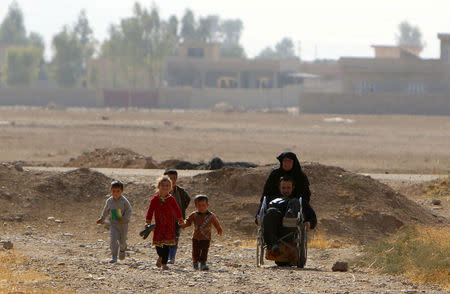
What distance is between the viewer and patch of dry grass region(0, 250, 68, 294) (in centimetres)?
772

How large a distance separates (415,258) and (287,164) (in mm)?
1973

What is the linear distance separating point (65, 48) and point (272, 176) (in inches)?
3910

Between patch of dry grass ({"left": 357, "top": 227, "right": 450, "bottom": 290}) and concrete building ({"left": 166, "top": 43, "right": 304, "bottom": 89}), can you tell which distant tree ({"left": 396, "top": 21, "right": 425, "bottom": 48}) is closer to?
concrete building ({"left": 166, "top": 43, "right": 304, "bottom": 89})

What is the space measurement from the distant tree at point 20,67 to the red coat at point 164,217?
9588 cm

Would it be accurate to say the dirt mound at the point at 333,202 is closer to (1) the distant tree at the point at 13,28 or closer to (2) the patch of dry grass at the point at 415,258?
(2) the patch of dry grass at the point at 415,258

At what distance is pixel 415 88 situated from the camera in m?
65.9

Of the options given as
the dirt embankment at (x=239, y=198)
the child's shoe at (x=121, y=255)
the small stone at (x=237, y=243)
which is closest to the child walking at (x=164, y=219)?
the child's shoe at (x=121, y=255)

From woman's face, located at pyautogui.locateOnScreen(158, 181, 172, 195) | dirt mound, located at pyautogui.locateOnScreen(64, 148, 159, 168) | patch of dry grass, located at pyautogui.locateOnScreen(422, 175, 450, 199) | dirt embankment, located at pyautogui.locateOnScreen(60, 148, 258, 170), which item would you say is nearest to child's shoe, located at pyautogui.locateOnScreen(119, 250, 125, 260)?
woman's face, located at pyautogui.locateOnScreen(158, 181, 172, 195)

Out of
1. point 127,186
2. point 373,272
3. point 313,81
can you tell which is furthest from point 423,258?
point 313,81

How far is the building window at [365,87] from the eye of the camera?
66.2 m

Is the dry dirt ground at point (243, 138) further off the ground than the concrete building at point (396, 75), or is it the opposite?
the concrete building at point (396, 75)

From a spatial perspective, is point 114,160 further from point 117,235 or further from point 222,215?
point 117,235

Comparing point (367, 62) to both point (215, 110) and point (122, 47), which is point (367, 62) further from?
point (122, 47)

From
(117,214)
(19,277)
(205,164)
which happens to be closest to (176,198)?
(117,214)
